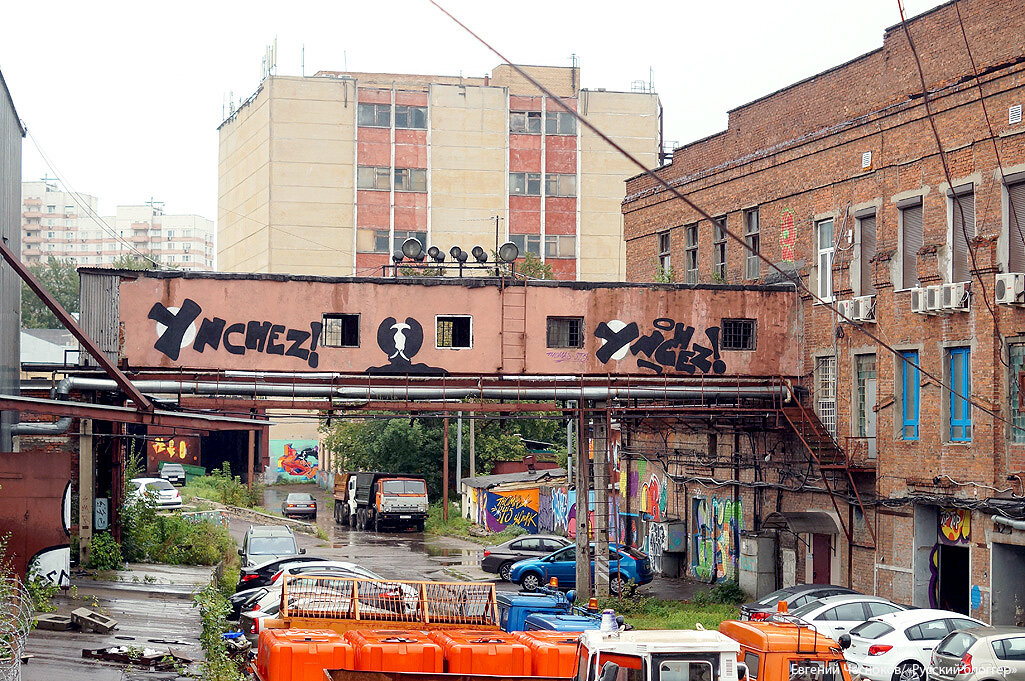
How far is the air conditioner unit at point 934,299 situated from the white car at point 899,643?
7.34 m

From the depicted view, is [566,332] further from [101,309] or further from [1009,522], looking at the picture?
[1009,522]

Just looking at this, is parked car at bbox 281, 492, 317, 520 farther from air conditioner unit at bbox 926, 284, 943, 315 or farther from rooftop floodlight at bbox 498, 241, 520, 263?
air conditioner unit at bbox 926, 284, 943, 315

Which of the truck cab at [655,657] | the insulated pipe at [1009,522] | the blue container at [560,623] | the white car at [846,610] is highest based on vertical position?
the insulated pipe at [1009,522]

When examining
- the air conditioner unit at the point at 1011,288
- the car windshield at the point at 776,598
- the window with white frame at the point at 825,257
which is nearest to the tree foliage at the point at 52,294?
the window with white frame at the point at 825,257

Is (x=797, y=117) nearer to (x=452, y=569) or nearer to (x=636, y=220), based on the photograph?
(x=636, y=220)

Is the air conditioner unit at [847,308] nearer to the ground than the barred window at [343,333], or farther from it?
farther from it

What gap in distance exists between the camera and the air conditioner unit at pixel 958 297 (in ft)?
80.0

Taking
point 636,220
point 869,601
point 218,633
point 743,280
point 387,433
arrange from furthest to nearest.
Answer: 1. point 387,433
2. point 636,220
3. point 743,280
4. point 869,601
5. point 218,633

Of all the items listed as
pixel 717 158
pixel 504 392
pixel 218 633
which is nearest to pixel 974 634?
pixel 218 633

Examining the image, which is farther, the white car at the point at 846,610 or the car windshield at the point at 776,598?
the car windshield at the point at 776,598

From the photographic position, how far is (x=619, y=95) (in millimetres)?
88938

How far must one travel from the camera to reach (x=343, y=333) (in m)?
30.5

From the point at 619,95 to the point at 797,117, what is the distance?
192ft

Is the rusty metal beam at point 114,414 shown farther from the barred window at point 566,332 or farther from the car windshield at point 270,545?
the barred window at point 566,332
